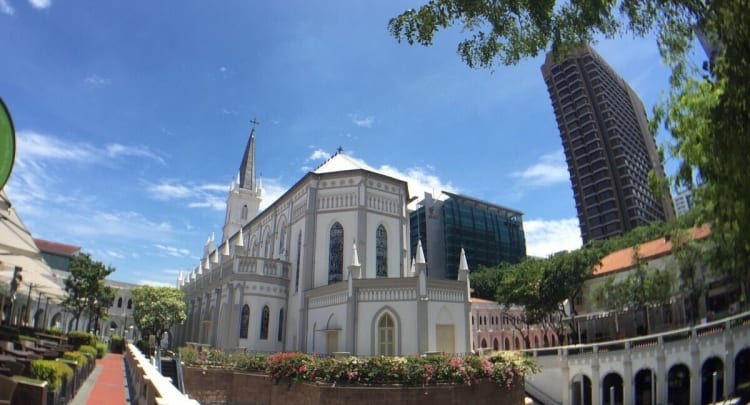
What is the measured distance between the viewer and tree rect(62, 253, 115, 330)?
34812 mm

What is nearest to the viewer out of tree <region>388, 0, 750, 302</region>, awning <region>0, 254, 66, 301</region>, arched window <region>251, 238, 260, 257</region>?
tree <region>388, 0, 750, 302</region>

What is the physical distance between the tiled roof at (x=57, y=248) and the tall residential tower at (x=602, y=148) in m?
84.9

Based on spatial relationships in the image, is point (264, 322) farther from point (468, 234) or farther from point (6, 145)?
point (468, 234)

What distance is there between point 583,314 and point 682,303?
10.8 meters

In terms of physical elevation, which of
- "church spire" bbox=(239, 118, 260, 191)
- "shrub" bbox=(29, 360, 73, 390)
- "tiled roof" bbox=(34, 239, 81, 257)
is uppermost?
"church spire" bbox=(239, 118, 260, 191)

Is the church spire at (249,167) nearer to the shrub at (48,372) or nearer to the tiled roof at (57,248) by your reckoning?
the tiled roof at (57,248)

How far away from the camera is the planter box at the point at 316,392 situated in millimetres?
17562

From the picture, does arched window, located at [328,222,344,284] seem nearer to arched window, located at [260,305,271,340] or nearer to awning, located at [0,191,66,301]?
arched window, located at [260,305,271,340]

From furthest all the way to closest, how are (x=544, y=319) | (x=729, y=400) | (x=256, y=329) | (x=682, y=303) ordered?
(x=544, y=319) < (x=682, y=303) < (x=256, y=329) < (x=729, y=400)

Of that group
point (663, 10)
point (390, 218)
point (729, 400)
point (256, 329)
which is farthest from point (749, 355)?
point (256, 329)

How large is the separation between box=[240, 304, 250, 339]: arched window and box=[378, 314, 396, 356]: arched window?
31.4 feet

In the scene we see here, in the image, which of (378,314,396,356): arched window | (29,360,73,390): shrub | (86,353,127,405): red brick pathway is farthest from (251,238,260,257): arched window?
(29,360,73,390): shrub

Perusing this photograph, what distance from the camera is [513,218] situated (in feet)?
270

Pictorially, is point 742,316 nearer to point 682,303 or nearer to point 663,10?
point 682,303
